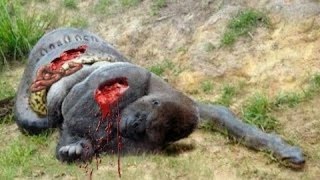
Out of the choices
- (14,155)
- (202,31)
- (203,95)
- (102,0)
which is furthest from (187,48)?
(14,155)

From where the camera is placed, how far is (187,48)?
727cm

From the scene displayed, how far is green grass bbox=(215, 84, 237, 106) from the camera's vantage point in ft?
20.3

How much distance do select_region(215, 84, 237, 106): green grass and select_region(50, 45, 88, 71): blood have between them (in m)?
1.31

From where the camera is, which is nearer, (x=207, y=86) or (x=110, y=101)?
(x=110, y=101)

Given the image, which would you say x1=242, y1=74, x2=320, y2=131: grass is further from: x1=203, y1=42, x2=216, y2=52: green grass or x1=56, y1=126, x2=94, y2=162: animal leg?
x1=56, y1=126, x2=94, y2=162: animal leg

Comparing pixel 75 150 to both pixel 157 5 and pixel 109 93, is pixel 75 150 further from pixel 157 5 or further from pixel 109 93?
pixel 157 5

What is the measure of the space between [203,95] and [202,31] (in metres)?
1.06

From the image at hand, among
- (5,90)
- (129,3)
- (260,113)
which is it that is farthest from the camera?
(129,3)

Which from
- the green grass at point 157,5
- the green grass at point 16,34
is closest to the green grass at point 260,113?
A: the green grass at point 157,5

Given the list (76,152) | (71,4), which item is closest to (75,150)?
(76,152)

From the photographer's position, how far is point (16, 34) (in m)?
7.89

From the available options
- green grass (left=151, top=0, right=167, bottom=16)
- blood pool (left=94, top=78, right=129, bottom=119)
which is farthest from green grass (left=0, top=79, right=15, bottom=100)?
blood pool (left=94, top=78, right=129, bottom=119)

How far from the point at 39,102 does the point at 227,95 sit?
1.67 meters

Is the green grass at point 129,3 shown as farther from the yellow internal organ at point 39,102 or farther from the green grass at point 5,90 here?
the yellow internal organ at point 39,102
